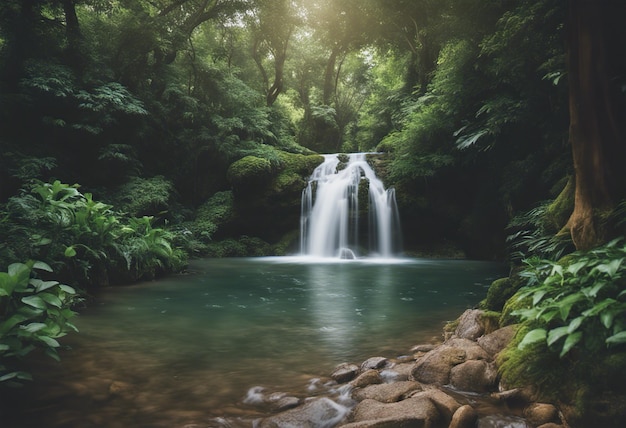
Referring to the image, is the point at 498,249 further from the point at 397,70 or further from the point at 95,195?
the point at 397,70

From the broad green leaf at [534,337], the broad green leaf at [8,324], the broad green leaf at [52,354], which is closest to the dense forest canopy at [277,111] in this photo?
the broad green leaf at [534,337]

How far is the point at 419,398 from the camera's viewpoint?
9.85 ft

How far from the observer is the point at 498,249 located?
14703mm

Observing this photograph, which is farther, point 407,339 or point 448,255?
point 448,255

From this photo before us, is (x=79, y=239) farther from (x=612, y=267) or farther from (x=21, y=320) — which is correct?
(x=612, y=267)

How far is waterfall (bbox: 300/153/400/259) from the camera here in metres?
17.2

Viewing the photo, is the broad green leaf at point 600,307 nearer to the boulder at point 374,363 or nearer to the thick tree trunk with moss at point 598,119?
the thick tree trunk with moss at point 598,119

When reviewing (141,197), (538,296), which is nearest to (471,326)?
(538,296)

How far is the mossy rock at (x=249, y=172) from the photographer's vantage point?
1725 centimetres

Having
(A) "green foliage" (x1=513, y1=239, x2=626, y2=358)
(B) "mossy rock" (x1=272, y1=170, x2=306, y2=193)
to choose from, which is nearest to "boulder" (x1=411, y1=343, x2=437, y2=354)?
(A) "green foliage" (x1=513, y1=239, x2=626, y2=358)

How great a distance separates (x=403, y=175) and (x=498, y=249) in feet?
14.5

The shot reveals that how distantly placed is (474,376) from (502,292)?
1983 millimetres

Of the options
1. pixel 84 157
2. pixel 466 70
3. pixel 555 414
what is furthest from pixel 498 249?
pixel 84 157

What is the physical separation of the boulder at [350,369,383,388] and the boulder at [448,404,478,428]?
0.92m
